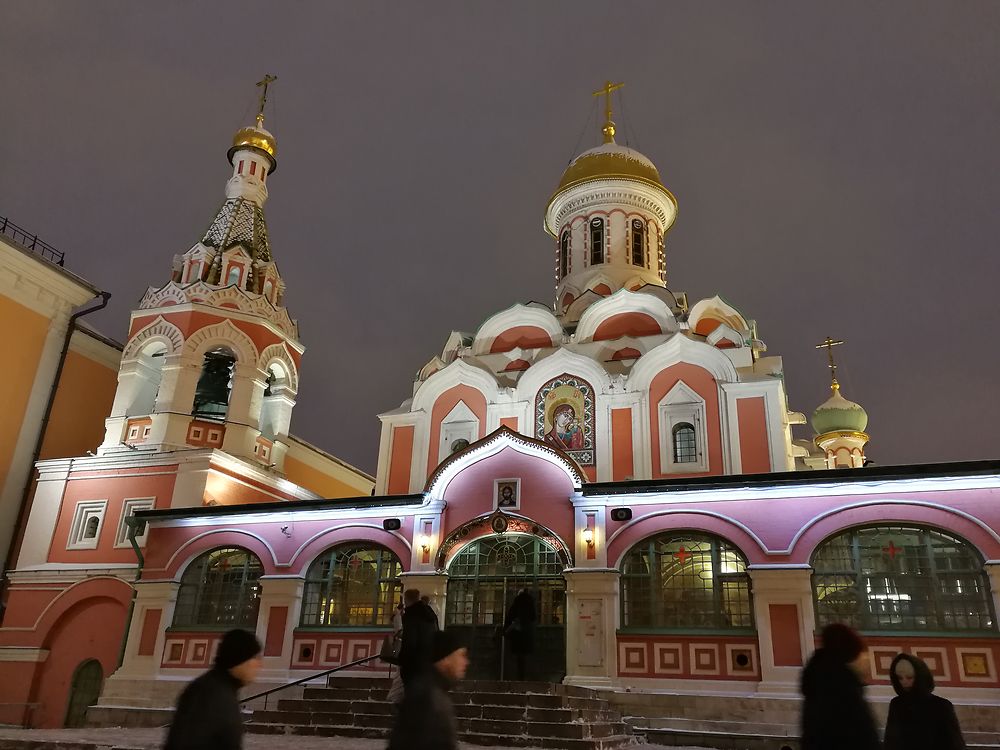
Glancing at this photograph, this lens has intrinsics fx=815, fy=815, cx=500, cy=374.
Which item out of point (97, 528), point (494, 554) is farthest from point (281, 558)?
point (97, 528)

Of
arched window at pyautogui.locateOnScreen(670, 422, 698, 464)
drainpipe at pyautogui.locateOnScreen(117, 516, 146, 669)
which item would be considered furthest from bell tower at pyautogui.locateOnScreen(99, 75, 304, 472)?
arched window at pyautogui.locateOnScreen(670, 422, 698, 464)

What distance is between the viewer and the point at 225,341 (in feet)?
57.9

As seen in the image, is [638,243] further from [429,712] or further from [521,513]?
[429,712]

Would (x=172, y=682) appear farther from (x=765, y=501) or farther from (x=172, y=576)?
(x=765, y=501)

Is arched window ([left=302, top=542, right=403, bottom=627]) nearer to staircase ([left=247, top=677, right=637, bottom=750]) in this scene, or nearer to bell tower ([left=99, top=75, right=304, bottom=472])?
staircase ([left=247, top=677, right=637, bottom=750])

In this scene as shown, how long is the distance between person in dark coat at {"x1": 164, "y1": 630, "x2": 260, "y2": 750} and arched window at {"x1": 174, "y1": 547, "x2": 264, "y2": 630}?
10441 mm

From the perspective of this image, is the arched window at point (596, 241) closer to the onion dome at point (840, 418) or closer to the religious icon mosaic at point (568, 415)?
the religious icon mosaic at point (568, 415)

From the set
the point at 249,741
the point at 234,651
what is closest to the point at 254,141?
the point at 249,741

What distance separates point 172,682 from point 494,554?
561 centimetres

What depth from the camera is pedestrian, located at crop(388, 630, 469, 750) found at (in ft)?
10.5

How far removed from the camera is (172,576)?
13.9 m

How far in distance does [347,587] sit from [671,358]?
7278 millimetres

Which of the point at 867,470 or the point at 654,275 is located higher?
the point at 654,275

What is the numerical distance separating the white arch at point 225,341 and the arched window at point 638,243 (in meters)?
9.37
